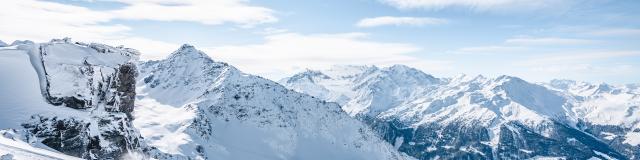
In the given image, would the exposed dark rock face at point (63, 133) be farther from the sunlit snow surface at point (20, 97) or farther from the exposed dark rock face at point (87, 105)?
the sunlit snow surface at point (20, 97)

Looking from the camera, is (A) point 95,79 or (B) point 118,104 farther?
(B) point 118,104

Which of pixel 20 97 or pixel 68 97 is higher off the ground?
pixel 20 97

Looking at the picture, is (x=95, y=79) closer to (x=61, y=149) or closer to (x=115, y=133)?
(x=115, y=133)

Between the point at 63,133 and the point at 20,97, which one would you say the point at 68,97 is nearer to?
the point at 20,97

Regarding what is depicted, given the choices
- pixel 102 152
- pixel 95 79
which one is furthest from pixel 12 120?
pixel 95 79

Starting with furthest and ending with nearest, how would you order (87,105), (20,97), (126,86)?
(126,86) → (87,105) → (20,97)

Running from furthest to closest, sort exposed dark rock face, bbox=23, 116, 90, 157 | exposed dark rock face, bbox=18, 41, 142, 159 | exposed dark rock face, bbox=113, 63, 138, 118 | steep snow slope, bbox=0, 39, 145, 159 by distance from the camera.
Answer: exposed dark rock face, bbox=113, 63, 138, 118 → exposed dark rock face, bbox=18, 41, 142, 159 → steep snow slope, bbox=0, 39, 145, 159 → exposed dark rock face, bbox=23, 116, 90, 157

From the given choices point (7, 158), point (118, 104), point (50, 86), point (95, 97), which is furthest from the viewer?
point (118, 104)

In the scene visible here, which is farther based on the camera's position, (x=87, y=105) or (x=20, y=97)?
(x=87, y=105)

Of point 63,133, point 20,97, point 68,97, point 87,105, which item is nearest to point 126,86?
point 87,105

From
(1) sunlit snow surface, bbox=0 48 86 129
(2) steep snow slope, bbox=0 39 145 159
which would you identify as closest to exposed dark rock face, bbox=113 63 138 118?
(2) steep snow slope, bbox=0 39 145 159

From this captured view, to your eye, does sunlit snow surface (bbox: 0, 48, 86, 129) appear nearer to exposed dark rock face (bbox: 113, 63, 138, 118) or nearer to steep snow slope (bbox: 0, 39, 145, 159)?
steep snow slope (bbox: 0, 39, 145, 159)

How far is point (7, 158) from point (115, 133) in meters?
24.9

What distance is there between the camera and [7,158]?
1310 inches
